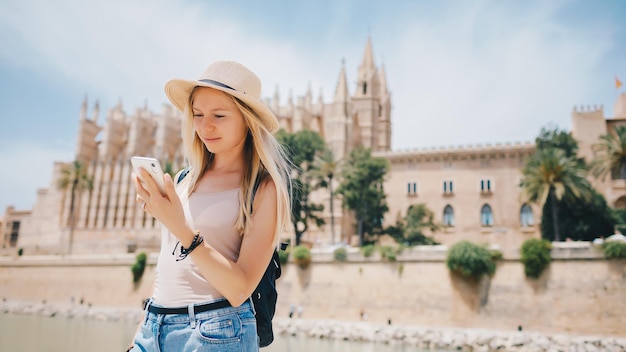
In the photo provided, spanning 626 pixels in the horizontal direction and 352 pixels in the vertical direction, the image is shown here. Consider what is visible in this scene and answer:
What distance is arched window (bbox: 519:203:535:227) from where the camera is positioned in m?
36.2

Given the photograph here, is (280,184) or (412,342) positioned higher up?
(280,184)

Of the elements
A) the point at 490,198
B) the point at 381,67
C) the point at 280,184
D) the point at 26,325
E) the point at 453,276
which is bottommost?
the point at 26,325

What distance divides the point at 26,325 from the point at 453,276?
Result: 65.0 ft

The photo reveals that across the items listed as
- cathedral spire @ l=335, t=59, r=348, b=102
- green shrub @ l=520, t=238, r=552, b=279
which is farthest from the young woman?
cathedral spire @ l=335, t=59, r=348, b=102

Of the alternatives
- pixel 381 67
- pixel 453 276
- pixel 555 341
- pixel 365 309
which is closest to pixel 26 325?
pixel 365 309

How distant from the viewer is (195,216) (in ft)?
7.24

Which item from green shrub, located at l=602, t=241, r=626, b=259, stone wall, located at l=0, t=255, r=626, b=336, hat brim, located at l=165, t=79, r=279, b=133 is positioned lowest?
stone wall, located at l=0, t=255, r=626, b=336

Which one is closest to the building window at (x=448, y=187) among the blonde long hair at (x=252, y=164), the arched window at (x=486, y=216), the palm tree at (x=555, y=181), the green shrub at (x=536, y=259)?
the arched window at (x=486, y=216)

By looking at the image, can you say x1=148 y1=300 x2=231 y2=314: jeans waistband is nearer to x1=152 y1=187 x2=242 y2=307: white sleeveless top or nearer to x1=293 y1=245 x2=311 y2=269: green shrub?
x1=152 y1=187 x2=242 y2=307: white sleeveless top

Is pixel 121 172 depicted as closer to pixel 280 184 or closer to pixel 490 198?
pixel 490 198

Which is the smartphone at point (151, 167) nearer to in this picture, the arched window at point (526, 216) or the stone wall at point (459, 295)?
the stone wall at point (459, 295)

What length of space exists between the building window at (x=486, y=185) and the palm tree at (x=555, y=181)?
10.3m

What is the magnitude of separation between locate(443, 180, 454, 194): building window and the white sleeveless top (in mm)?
37472

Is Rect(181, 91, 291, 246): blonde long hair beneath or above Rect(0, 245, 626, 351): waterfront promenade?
above
